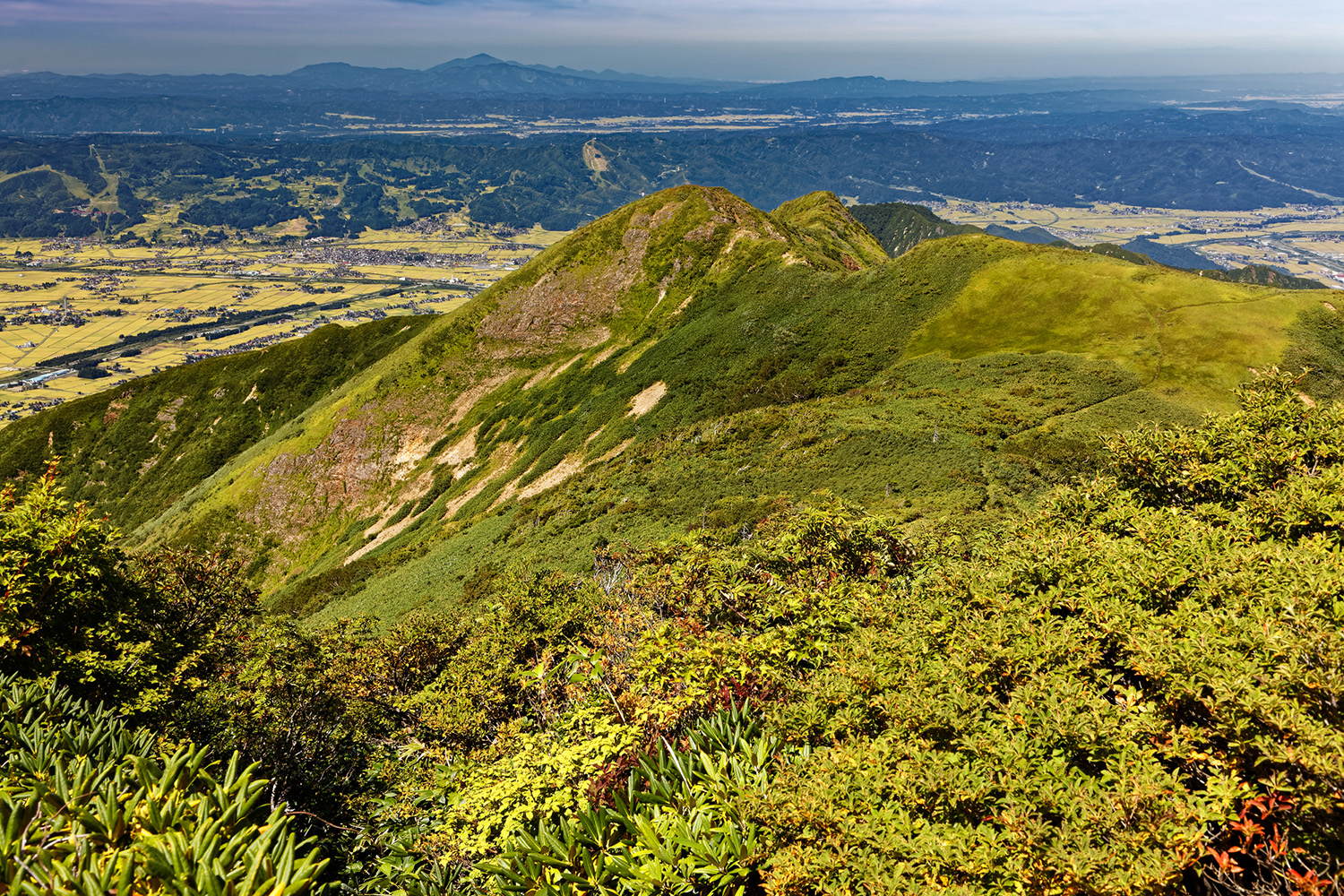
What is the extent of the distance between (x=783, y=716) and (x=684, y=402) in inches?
2815

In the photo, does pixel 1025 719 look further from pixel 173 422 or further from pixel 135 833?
pixel 173 422

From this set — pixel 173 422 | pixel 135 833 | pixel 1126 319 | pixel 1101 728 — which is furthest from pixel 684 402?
pixel 173 422

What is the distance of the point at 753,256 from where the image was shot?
376ft

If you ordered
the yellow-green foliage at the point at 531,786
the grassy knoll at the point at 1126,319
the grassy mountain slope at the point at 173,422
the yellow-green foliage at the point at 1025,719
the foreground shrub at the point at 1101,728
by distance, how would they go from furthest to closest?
the grassy mountain slope at the point at 173,422 → the grassy knoll at the point at 1126,319 → the yellow-green foliage at the point at 531,786 → the yellow-green foliage at the point at 1025,719 → the foreground shrub at the point at 1101,728

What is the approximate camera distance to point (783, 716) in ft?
50.7

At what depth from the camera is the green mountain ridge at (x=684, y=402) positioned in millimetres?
55500

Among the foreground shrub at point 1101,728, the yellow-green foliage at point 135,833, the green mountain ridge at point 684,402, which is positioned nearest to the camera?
the yellow-green foliage at point 135,833

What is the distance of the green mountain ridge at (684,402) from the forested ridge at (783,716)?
20175 mm

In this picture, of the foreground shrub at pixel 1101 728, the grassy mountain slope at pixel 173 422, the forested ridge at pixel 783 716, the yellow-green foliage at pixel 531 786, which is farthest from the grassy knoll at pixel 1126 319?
the grassy mountain slope at pixel 173 422

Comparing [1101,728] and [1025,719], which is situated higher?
[1101,728]

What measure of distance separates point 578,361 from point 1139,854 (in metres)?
104

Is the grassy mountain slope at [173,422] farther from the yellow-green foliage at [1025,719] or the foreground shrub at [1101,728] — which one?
the foreground shrub at [1101,728]

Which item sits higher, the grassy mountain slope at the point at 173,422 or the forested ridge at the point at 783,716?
the forested ridge at the point at 783,716

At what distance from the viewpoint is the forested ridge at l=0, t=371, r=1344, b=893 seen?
993 cm
